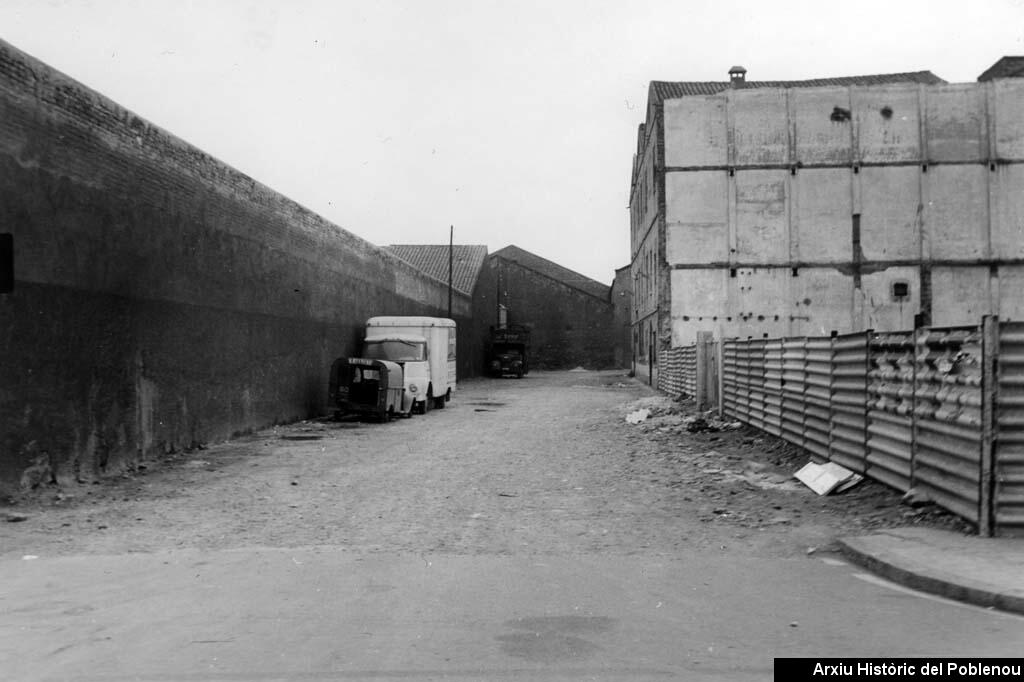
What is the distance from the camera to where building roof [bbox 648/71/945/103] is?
35344 mm

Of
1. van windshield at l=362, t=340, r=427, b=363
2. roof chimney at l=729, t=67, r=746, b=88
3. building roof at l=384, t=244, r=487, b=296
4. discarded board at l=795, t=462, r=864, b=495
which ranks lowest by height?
discarded board at l=795, t=462, r=864, b=495

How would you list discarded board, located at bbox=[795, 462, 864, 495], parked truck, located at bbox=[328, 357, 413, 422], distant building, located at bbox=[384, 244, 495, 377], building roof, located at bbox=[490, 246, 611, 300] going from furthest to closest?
building roof, located at bbox=[490, 246, 611, 300], distant building, located at bbox=[384, 244, 495, 377], parked truck, located at bbox=[328, 357, 413, 422], discarded board, located at bbox=[795, 462, 864, 495]

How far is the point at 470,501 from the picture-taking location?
9008 millimetres

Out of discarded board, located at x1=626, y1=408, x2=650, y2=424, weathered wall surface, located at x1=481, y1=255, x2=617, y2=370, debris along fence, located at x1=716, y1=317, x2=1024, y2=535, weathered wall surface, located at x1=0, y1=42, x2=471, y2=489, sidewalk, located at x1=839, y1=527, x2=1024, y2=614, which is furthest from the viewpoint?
weathered wall surface, located at x1=481, y1=255, x2=617, y2=370

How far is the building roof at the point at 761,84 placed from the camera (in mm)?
35344

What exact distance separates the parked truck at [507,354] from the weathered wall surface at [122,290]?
31262 millimetres

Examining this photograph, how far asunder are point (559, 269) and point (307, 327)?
6061 cm

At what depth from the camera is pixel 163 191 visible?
12594 millimetres

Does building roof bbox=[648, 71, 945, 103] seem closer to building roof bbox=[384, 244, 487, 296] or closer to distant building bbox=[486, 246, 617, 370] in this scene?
building roof bbox=[384, 244, 487, 296]

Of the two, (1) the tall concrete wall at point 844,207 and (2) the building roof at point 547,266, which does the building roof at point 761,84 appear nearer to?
(1) the tall concrete wall at point 844,207

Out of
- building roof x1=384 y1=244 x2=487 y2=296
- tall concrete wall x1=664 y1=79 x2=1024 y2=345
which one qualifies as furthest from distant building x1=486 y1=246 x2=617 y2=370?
tall concrete wall x1=664 y1=79 x2=1024 y2=345

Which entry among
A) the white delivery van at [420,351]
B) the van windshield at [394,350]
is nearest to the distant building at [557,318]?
the white delivery van at [420,351]

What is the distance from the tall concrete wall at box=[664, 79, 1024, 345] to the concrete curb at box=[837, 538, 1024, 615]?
82.1 feet

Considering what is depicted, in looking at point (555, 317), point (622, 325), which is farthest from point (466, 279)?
point (622, 325)
